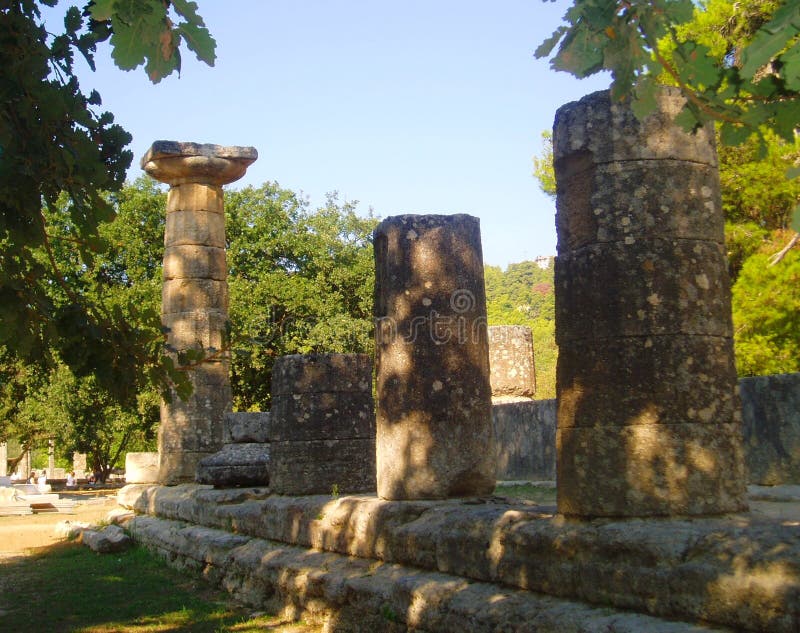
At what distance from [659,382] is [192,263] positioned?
12053 mm

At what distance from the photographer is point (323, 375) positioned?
10109 mm

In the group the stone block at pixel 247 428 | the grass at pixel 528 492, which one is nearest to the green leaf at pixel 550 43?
the grass at pixel 528 492

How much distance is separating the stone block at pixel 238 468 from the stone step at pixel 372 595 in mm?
956

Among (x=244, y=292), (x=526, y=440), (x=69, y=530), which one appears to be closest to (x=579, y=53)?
(x=526, y=440)

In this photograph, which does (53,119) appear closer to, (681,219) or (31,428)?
(681,219)

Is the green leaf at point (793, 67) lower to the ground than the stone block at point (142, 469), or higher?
higher

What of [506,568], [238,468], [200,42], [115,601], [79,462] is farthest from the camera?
[79,462]

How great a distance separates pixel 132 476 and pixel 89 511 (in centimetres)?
351

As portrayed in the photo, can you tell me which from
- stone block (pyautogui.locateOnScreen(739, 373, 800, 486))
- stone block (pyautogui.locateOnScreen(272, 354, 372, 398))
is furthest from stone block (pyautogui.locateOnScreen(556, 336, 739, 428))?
stone block (pyautogui.locateOnScreen(272, 354, 372, 398))

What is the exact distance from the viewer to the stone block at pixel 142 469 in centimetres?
1967

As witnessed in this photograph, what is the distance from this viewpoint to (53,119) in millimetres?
4434

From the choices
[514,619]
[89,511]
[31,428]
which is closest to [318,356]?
[514,619]

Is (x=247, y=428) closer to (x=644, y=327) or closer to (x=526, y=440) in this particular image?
(x=526, y=440)

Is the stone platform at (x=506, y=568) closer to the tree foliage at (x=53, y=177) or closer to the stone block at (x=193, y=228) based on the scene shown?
the tree foliage at (x=53, y=177)
